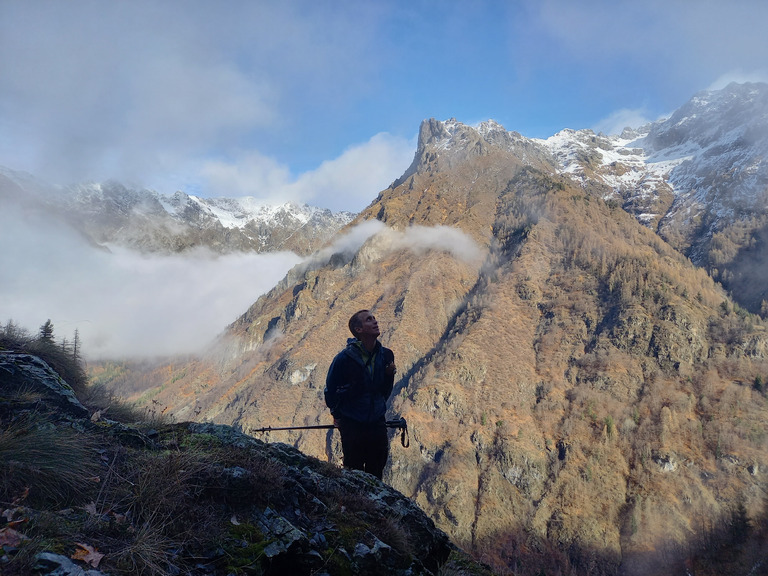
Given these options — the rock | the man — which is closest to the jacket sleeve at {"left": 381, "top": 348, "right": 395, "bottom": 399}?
the man

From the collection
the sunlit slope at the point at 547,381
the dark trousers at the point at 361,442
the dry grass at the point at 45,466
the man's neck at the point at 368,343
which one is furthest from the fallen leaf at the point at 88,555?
the sunlit slope at the point at 547,381

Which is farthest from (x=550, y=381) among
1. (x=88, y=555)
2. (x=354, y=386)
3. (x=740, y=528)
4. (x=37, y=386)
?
(x=88, y=555)

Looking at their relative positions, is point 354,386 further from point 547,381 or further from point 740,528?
point 547,381

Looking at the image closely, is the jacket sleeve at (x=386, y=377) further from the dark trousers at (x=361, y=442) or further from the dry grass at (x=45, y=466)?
the dry grass at (x=45, y=466)

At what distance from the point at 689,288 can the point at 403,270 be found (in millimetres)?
100632

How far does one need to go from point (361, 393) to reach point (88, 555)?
3999 millimetres

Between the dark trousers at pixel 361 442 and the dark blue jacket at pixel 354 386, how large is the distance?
0.53 ft

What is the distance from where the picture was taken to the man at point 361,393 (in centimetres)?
634

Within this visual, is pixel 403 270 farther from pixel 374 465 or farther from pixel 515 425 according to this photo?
pixel 374 465

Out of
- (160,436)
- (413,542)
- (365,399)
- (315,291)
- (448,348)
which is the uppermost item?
(315,291)

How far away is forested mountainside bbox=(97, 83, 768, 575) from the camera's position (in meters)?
86.3

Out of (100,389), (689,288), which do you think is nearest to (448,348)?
(689,288)

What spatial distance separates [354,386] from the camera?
250 inches

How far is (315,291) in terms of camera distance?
643ft
